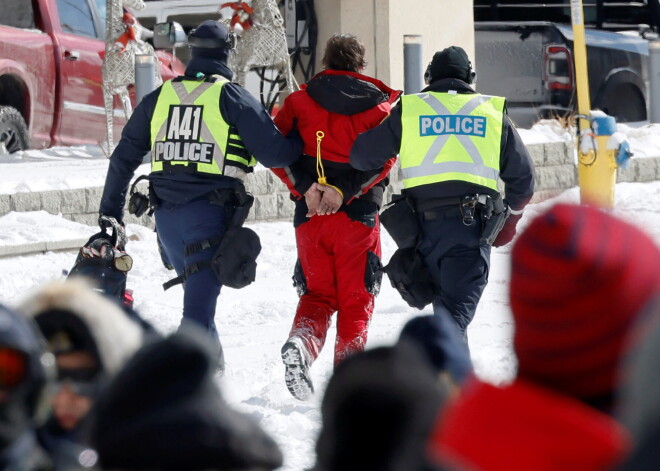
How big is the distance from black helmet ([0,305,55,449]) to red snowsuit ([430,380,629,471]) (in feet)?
2.49

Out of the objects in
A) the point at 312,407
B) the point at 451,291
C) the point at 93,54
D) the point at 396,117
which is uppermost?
the point at 93,54

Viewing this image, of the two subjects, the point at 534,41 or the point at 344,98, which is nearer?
the point at 344,98

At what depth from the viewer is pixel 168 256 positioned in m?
6.00

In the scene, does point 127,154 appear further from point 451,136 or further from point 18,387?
point 18,387

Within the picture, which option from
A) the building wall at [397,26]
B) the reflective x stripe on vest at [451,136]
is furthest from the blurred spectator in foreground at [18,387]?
the building wall at [397,26]

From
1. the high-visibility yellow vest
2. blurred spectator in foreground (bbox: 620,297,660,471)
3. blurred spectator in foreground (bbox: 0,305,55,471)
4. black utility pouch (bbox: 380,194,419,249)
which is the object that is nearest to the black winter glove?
black utility pouch (bbox: 380,194,419,249)

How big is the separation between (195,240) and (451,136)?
3.81 ft

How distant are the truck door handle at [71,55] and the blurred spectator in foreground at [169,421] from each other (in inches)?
398

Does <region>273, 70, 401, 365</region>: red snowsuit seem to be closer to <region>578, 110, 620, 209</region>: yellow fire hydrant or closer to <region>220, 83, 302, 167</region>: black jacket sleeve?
<region>220, 83, 302, 167</region>: black jacket sleeve

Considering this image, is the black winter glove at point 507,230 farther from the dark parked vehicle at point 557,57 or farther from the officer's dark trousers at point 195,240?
the dark parked vehicle at point 557,57

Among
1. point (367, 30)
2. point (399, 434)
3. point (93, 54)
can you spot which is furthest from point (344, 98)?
point (367, 30)

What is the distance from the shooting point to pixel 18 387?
2.18 metres

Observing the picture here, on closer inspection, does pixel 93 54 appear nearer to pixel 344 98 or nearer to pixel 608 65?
pixel 608 65

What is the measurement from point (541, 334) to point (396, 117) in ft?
13.2
